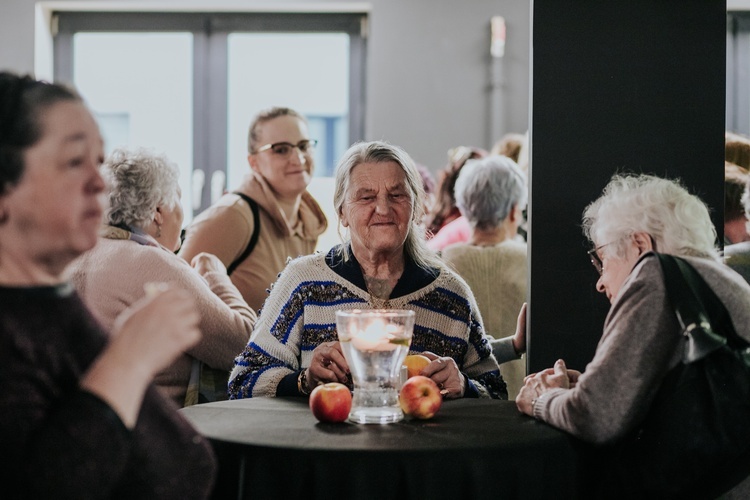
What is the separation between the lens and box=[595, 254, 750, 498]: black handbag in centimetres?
167

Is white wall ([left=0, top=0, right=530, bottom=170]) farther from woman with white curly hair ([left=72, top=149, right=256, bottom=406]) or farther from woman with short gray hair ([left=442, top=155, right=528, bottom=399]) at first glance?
woman with white curly hair ([left=72, top=149, right=256, bottom=406])

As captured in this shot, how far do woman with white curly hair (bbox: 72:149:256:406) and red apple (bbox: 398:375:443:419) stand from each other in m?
0.89

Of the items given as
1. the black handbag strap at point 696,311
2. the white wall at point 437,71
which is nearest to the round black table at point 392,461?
the black handbag strap at point 696,311

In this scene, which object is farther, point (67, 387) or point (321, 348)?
point (321, 348)

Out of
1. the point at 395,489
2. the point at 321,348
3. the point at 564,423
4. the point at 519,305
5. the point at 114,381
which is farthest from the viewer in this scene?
the point at 519,305

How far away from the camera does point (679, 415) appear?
168cm

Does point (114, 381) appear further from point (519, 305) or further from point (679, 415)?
point (519, 305)

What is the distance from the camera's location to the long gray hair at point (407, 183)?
2488mm

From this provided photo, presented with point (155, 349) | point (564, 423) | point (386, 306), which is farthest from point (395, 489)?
point (386, 306)

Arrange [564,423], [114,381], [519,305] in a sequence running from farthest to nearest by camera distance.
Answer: [519,305] → [564,423] → [114,381]

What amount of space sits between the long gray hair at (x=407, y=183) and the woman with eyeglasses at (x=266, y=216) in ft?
2.93

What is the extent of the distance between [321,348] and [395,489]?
61cm

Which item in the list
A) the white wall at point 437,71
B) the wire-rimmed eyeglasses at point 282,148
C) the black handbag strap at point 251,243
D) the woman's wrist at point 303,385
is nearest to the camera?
the woman's wrist at point 303,385

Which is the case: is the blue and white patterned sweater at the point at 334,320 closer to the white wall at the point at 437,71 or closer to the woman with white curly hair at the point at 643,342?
the woman with white curly hair at the point at 643,342
